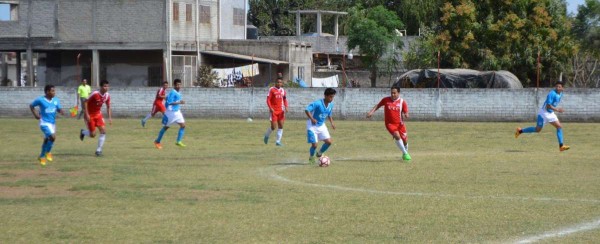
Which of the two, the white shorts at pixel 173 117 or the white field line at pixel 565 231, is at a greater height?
the white shorts at pixel 173 117

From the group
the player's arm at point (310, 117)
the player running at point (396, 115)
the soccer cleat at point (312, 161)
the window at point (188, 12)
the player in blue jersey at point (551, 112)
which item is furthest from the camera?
the window at point (188, 12)

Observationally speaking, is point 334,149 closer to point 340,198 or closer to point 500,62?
point 340,198

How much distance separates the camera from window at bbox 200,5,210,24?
191ft

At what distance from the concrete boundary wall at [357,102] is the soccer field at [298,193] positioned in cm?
1191

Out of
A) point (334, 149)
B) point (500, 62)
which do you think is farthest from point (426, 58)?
point (334, 149)

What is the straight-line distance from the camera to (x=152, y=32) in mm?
55125

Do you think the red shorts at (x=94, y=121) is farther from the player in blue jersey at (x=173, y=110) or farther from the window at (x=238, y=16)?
the window at (x=238, y=16)

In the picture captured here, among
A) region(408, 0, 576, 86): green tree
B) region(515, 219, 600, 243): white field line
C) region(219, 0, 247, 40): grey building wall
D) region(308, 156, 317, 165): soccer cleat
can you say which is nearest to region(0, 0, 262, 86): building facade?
region(219, 0, 247, 40): grey building wall

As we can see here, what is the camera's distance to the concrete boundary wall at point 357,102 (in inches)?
1548

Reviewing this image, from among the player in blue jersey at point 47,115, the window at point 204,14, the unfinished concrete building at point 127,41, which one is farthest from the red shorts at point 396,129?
the window at point 204,14

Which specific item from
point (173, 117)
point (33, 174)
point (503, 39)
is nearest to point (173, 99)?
point (173, 117)

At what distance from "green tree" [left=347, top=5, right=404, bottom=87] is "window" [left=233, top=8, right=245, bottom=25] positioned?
7.19m

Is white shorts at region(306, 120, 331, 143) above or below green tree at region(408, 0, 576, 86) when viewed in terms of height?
below

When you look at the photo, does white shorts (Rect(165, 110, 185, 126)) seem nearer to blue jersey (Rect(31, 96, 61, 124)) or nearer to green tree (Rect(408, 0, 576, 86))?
blue jersey (Rect(31, 96, 61, 124))
